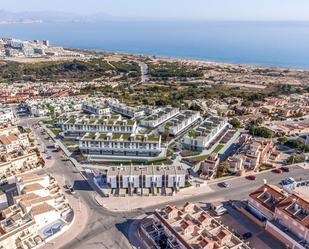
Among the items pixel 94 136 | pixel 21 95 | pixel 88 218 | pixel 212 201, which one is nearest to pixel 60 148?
pixel 94 136

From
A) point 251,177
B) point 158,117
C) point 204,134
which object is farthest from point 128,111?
point 251,177

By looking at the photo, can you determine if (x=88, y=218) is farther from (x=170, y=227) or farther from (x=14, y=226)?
(x=170, y=227)

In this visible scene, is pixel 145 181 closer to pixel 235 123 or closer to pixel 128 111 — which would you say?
pixel 128 111

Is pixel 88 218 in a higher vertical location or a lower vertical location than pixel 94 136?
lower

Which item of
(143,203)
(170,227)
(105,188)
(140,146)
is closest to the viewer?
(170,227)

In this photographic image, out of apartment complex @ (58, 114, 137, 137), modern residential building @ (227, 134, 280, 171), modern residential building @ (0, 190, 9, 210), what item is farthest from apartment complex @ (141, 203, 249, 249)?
apartment complex @ (58, 114, 137, 137)

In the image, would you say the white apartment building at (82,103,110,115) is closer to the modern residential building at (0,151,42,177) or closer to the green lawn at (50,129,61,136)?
the green lawn at (50,129,61,136)
